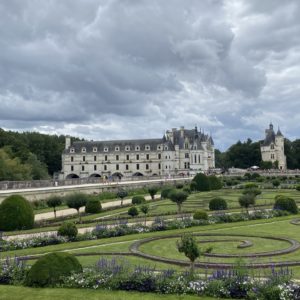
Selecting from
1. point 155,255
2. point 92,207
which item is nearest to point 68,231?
point 155,255

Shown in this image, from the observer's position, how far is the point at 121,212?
102 feet

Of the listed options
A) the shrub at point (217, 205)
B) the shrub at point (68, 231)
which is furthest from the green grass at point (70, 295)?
the shrub at point (217, 205)

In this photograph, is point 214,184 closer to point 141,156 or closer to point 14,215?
point 14,215

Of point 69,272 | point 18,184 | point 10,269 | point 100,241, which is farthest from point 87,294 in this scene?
point 18,184

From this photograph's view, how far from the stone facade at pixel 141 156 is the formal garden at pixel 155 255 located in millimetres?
63059

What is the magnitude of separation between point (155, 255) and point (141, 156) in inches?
3192

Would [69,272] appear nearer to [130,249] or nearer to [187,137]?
[130,249]

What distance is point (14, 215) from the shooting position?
2331 cm

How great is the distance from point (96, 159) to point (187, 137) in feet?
73.1

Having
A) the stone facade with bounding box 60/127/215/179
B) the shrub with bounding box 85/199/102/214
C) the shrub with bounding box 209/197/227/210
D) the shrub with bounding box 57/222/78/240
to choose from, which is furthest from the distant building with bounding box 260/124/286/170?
the shrub with bounding box 57/222/78/240

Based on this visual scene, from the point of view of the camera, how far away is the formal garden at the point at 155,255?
10.3m

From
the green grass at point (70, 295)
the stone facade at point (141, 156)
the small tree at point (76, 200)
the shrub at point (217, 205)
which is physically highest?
the stone facade at point (141, 156)

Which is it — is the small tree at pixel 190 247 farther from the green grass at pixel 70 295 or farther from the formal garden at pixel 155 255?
the green grass at pixel 70 295

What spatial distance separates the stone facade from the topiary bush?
230 feet
